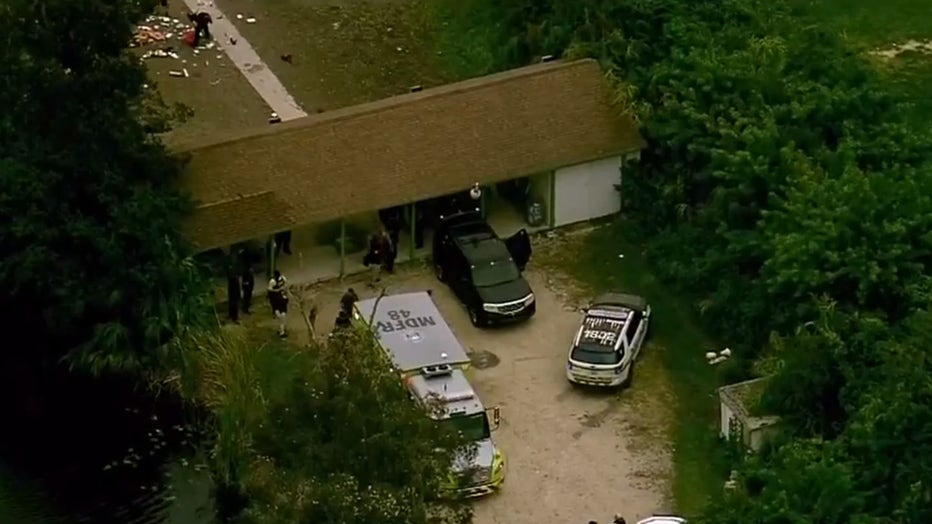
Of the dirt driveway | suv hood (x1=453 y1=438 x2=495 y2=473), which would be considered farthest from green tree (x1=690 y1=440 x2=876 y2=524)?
suv hood (x1=453 y1=438 x2=495 y2=473)

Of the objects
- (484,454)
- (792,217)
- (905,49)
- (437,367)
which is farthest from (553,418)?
(905,49)

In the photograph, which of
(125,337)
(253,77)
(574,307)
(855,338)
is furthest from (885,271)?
(253,77)

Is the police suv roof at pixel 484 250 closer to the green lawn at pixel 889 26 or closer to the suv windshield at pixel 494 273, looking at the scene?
the suv windshield at pixel 494 273

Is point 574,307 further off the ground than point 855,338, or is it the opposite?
point 855,338

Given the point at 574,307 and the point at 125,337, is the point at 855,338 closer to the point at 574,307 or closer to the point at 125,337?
the point at 574,307

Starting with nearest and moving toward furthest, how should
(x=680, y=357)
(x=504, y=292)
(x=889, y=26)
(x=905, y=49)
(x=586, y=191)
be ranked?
(x=680, y=357) → (x=504, y=292) → (x=586, y=191) → (x=905, y=49) → (x=889, y=26)

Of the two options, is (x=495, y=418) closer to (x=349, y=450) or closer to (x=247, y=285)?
(x=247, y=285)
